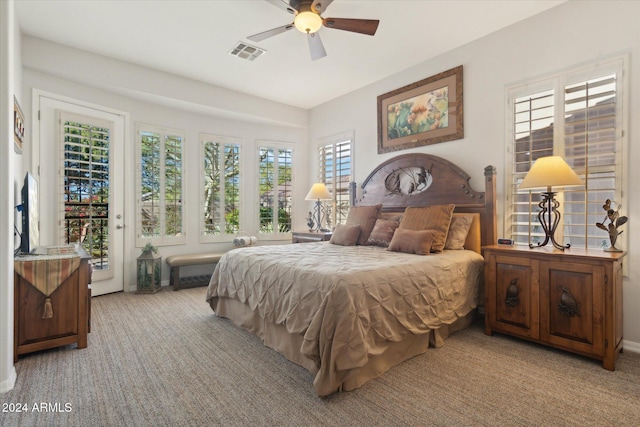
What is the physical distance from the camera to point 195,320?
3357mm

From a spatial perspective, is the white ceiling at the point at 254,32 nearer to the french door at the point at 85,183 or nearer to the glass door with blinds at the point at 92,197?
the french door at the point at 85,183

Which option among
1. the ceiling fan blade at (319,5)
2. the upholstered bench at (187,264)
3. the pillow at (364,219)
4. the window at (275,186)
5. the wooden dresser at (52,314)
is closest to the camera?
the wooden dresser at (52,314)

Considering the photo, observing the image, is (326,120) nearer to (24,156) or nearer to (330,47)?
(330,47)

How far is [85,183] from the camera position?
4.12 meters

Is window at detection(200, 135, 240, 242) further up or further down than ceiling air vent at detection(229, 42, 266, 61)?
further down

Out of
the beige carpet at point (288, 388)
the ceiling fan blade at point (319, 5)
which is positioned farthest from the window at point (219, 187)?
the ceiling fan blade at point (319, 5)

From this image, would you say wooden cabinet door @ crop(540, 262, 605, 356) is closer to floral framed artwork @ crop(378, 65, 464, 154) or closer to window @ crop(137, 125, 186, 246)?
floral framed artwork @ crop(378, 65, 464, 154)

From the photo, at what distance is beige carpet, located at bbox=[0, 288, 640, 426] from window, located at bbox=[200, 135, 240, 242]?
2706 millimetres

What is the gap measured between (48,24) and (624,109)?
18.0 ft

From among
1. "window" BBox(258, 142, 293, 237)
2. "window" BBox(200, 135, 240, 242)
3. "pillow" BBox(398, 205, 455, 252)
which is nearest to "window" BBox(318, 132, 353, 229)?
"window" BBox(258, 142, 293, 237)

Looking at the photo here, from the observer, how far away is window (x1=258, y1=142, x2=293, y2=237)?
5.84 meters

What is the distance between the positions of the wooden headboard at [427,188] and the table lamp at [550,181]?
0.50 m

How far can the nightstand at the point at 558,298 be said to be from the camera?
2.27m

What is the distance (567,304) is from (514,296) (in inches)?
14.6
